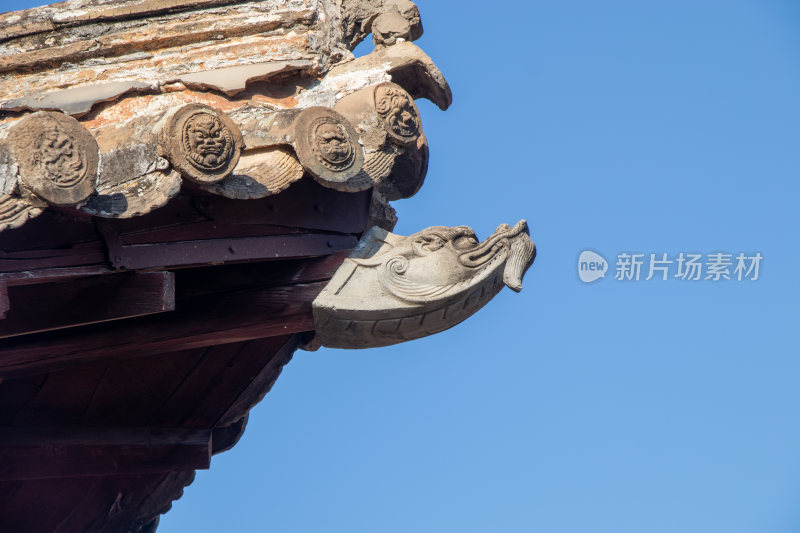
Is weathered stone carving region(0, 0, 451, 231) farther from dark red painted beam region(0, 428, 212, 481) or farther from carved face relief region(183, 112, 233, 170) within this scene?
dark red painted beam region(0, 428, 212, 481)

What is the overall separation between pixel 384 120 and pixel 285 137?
1.28 feet

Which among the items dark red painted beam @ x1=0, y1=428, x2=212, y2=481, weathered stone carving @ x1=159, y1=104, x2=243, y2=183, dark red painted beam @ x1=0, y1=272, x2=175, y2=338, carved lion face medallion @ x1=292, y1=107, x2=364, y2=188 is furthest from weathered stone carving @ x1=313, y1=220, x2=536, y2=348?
dark red painted beam @ x1=0, y1=428, x2=212, y2=481

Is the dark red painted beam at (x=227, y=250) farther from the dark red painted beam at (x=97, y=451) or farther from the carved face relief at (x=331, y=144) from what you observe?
the dark red painted beam at (x=97, y=451)

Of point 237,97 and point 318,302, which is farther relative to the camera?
point 237,97

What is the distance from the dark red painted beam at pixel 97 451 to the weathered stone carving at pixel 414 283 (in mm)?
1036

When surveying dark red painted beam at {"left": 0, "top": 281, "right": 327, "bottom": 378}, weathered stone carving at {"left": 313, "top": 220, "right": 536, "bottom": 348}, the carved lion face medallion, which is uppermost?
the carved lion face medallion

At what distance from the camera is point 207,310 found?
371 cm

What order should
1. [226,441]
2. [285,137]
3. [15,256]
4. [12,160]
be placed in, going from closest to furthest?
[12,160], [15,256], [285,137], [226,441]

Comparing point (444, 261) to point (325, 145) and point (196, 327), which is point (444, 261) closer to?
point (325, 145)

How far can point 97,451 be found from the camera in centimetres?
432

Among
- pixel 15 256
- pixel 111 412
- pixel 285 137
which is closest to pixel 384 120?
pixel 285 137

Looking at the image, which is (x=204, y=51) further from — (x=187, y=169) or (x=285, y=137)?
(x=187, y=169)

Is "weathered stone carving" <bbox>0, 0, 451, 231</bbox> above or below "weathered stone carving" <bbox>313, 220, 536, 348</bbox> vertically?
above

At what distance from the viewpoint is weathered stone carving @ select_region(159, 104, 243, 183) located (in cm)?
294
